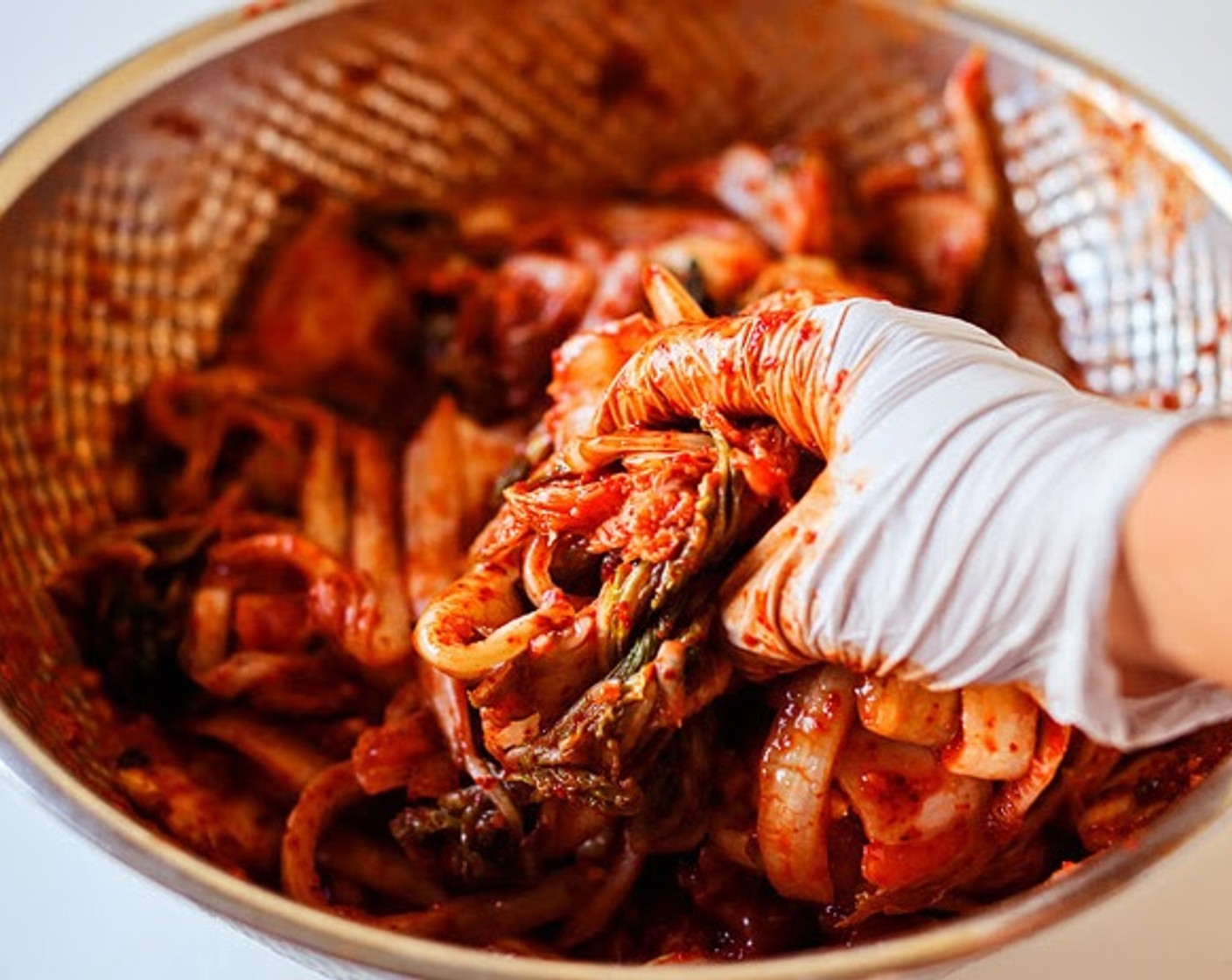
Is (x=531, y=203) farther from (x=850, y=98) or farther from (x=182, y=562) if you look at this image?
(x=182, y=562)

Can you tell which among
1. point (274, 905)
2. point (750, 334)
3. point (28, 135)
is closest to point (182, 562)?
point (28, 135)

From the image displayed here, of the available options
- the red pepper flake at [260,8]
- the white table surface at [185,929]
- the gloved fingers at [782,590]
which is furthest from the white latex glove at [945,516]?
the red pepper flake at [260,8]

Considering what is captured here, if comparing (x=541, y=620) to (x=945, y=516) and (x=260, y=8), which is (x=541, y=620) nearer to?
(x=945, y=516)

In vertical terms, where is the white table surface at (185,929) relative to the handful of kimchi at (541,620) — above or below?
below

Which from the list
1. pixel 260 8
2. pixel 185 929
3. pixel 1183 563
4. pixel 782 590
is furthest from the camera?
pixel 260 8

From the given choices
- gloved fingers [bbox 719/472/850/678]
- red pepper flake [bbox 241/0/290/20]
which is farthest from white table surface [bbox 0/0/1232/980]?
red pepper flake [bbox 241/0/290/20]

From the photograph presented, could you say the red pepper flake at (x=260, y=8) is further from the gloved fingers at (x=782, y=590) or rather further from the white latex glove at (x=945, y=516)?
the gloved fingers at (x=782, y=590)

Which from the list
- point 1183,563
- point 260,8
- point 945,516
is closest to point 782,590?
point 945,516
